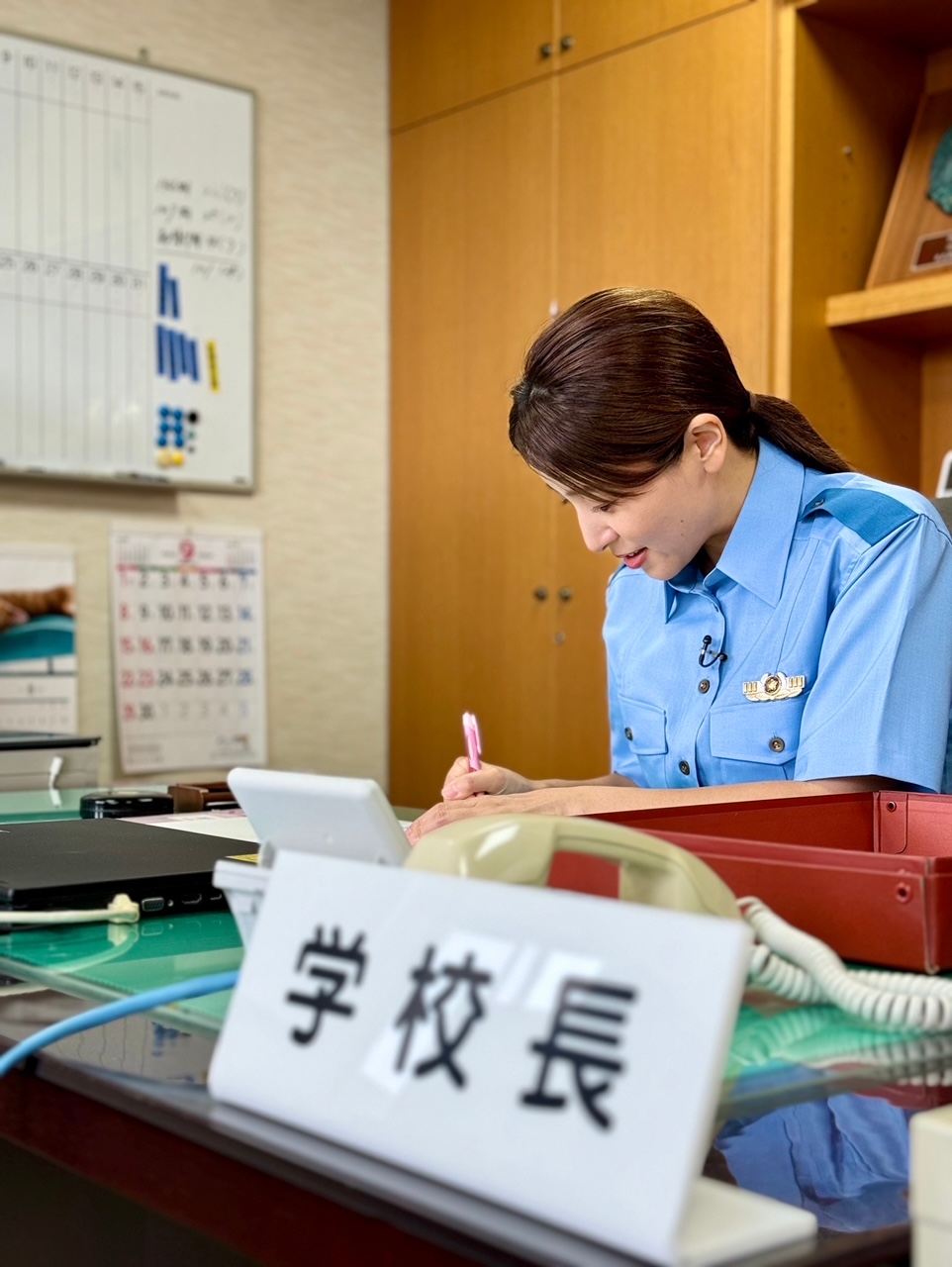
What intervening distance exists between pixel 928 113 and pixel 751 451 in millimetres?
1595

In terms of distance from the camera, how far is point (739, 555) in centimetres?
154

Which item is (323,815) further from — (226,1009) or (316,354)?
(316,354)

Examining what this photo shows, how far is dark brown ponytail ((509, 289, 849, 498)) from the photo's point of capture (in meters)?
1.44

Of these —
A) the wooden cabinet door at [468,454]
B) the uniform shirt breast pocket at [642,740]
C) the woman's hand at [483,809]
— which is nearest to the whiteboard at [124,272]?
the wooden cabinet door at [468,454]

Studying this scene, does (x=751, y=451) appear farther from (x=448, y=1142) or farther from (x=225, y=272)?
(x=225, y=272)

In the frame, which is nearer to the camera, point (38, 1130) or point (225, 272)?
point (38, 1130)

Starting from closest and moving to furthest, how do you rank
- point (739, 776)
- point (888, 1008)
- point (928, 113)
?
point (888, 1008), point (739, 776), point (928, 113)

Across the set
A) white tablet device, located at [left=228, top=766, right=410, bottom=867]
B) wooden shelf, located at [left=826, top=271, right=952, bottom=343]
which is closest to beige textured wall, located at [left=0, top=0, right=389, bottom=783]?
wooden shelf, located at [left=826, top=271, right=952, bottom=343]

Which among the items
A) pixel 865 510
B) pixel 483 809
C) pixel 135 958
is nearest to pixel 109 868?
pixel 135 958

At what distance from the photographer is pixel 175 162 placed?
3287 millimetres

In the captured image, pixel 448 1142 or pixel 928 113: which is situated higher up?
pixel 928 113

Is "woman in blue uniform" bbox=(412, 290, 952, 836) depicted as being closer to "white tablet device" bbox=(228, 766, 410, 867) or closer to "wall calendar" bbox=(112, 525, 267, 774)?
"white tablet device" bbox=(228, 766, 410, 867)

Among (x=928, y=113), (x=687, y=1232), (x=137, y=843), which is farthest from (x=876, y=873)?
(x=928, y=113)

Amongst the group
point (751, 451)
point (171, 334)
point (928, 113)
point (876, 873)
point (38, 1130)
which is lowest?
point (38, 1130)
